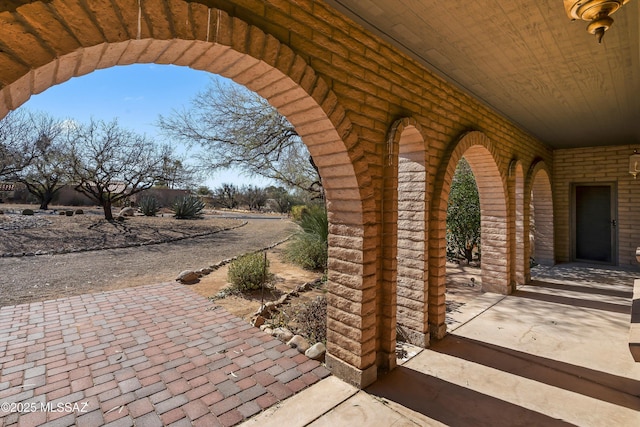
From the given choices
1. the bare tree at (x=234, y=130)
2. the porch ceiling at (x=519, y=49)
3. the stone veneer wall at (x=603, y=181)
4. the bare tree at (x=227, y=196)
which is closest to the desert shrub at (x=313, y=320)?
the porch ceiling at (x=519, y=49)

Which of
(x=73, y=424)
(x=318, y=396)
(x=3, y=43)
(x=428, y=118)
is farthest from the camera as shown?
(x=428, y=118)

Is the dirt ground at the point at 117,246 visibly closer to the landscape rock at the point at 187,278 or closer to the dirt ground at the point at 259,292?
the dirt ground at the point at 259,292

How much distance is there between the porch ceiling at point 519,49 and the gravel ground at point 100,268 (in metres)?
5.54

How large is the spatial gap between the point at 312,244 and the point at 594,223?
721 centimetres

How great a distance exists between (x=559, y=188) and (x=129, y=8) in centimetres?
938

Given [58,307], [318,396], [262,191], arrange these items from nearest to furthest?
1. [318,396]
2. [58,307]
3. [262,191]

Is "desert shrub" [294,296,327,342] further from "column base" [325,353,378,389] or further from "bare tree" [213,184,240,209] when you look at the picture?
"bare tree" [213,184,240,209]

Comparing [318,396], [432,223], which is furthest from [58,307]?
[432,223]

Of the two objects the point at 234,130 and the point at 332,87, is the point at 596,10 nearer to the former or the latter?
the point at 332,87

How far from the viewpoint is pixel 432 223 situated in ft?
10.7

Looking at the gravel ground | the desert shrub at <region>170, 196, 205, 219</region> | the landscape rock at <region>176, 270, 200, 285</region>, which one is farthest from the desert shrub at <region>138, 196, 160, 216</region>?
the landscape rock at <region>176, 270, 200, 285</region>

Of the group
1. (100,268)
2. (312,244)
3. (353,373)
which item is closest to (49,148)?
(100,268)

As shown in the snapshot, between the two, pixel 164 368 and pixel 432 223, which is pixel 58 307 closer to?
pixel 164 368

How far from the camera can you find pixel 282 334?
11.2ft
